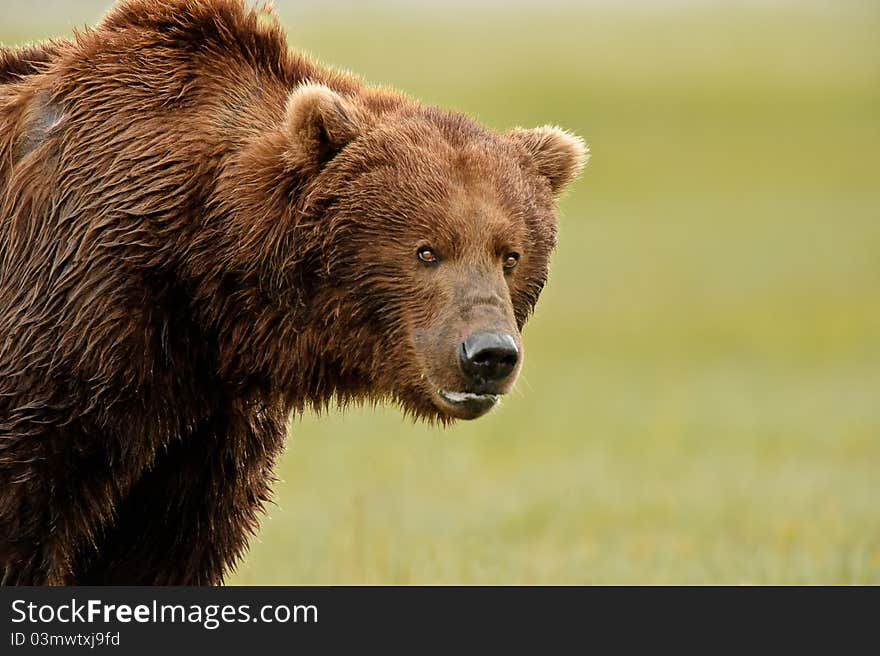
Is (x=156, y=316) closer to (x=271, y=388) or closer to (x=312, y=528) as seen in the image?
(x=271, y=388)

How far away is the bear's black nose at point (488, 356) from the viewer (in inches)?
188

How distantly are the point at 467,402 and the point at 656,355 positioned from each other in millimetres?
15655

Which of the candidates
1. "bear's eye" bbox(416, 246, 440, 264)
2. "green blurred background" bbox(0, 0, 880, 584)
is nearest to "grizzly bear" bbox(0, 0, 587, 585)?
"bear's eye" bbox(416, 246, 440, 264)

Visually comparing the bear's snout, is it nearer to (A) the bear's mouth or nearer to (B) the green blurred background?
(A) the bear's mouth

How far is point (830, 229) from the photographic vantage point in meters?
30.3

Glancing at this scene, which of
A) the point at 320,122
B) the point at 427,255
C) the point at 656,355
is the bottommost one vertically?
the point at 427,255

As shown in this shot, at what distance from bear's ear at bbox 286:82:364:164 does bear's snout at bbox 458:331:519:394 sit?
887mm

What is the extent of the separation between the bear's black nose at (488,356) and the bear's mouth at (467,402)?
0.09 meters

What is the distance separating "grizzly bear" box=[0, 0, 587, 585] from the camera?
16.4 ft

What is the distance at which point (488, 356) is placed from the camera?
4.80 metres

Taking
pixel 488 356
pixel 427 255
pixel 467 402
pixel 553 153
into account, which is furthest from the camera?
pixel 553 153

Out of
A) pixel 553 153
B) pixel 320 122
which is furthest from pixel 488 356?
pixel 553 153

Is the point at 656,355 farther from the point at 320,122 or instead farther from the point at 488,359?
the point at 488,359

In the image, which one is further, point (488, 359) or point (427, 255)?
point (427, 255)
